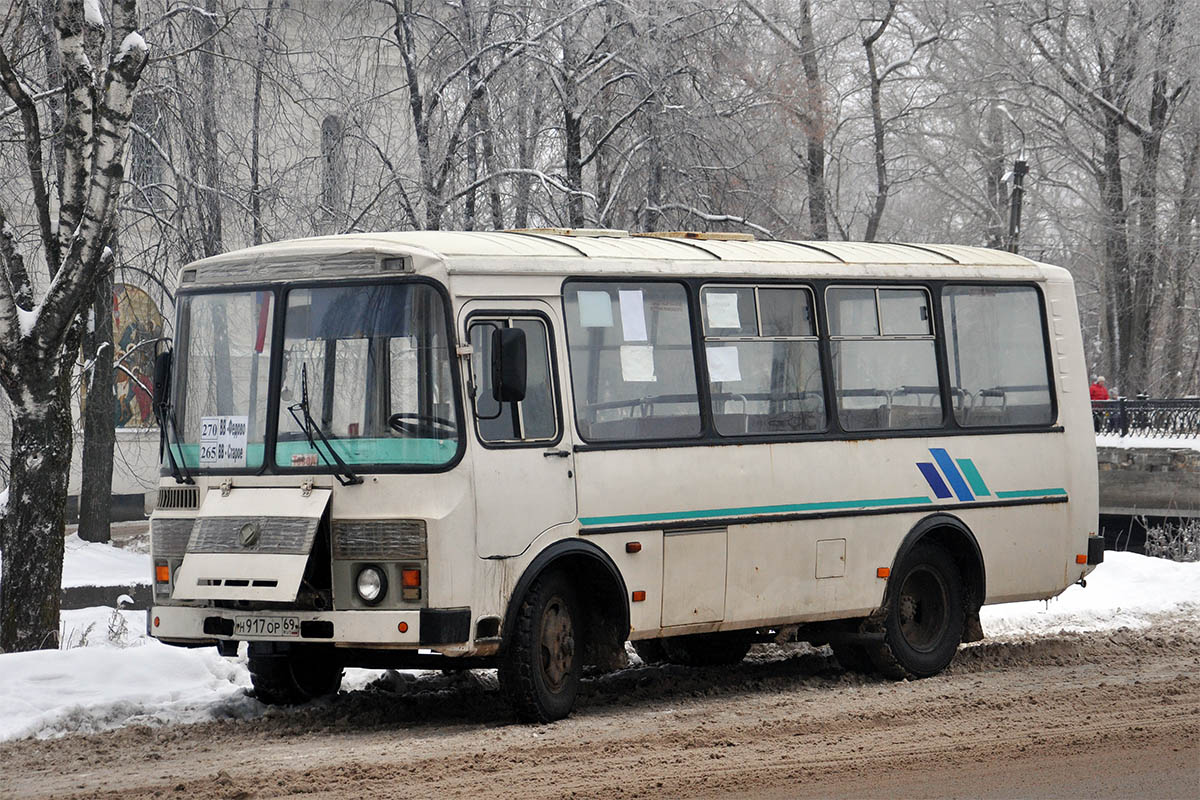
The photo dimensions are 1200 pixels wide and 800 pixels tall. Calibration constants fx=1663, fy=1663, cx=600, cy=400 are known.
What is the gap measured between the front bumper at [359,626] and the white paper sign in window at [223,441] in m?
0.85

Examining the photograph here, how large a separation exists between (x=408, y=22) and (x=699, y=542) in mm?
9994

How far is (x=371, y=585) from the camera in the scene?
8.92 meters

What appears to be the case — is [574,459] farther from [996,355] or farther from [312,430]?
[996,355]

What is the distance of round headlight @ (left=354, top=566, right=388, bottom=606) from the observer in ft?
29.2

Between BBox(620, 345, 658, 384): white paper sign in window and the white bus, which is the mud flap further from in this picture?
BBox(620, 345, 658, 384): white paper sign in window

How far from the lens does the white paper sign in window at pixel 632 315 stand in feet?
33.6

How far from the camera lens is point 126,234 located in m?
17.2

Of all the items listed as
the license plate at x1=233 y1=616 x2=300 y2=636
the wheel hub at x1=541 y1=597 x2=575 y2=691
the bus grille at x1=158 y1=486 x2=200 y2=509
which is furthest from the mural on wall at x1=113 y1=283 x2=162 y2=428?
the wheel hub at x1=541 y1=597 x2=575 y2=691

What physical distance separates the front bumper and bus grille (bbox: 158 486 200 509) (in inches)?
25.6

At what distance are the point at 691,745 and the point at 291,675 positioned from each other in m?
2.73

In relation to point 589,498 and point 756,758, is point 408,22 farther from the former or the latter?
point 756,758

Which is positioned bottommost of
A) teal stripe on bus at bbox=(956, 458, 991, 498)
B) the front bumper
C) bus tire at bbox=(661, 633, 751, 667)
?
bus tire at bbox=(661, 633, 751, 667)

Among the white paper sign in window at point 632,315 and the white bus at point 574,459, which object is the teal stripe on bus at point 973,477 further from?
the white paper sign in window at point 632,315

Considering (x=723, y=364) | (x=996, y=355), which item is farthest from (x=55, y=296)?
(x=996, y=355)
